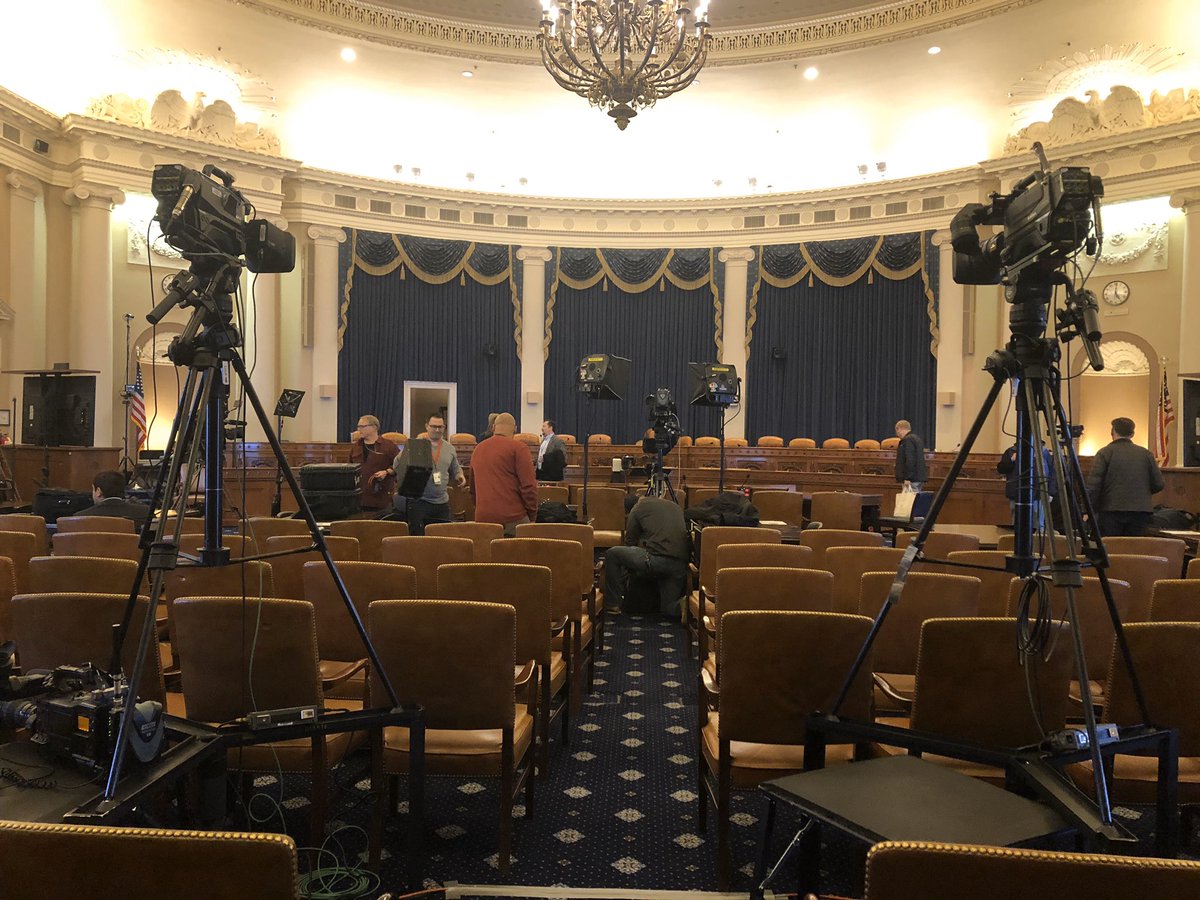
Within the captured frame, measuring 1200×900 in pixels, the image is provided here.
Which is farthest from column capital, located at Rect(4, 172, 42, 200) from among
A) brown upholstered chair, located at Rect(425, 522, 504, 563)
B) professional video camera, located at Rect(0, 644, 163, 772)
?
professional video camera, located at Rect(0, 644, 163, 772)

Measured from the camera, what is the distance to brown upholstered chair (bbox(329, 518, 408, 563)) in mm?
4566

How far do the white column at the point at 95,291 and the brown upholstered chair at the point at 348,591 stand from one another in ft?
33.0

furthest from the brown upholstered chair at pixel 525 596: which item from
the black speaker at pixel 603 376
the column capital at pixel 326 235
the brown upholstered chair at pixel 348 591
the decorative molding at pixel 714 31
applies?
the decorative molding at pixel 714 31

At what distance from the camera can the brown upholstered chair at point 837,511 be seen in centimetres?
719

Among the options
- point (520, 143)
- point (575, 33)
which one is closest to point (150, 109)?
point (520, 143)

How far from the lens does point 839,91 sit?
44.7 ft

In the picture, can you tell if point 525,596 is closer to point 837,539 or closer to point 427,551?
point 427,551

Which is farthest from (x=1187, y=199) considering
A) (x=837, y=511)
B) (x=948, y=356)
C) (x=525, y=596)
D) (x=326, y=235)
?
(x=326, y=235)

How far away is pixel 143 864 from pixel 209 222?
164 cm

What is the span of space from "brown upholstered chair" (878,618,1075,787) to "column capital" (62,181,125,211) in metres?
12.8

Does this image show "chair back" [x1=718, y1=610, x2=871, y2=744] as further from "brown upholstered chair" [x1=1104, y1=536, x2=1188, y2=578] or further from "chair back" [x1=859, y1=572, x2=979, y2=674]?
"brown upholstered chair" [x1=1104, y1=536, x2=1188, y2=578]

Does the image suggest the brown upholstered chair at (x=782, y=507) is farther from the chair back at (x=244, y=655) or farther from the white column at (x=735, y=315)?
the white column at (x=735, y=315)

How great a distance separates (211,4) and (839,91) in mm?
9388

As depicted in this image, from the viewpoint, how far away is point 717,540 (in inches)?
189
